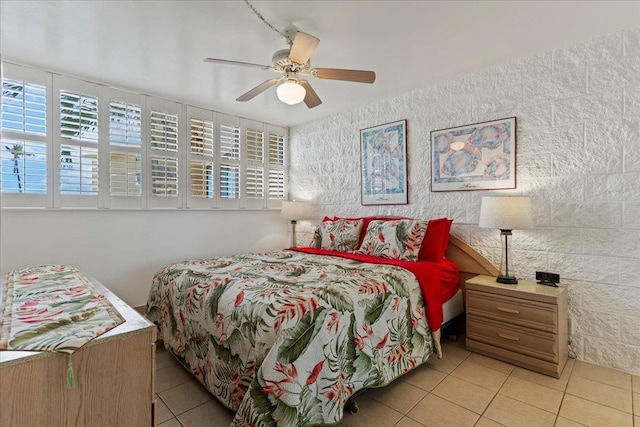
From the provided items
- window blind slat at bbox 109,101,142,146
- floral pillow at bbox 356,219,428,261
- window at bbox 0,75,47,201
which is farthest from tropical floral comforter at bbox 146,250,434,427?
window blind slat at bbox 109,101,142,146

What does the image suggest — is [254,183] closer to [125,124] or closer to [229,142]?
[229,142]

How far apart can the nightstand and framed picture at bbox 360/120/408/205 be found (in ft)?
4.46

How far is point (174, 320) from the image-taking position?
230 cm

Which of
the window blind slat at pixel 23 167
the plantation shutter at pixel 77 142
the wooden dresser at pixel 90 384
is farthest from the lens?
the plantation shutter at pixel 77 142

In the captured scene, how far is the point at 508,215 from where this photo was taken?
2.46 m

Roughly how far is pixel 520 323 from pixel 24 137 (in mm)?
4390

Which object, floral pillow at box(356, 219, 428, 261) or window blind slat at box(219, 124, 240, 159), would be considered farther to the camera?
window blind slat at box(219, 124, 240, 159)

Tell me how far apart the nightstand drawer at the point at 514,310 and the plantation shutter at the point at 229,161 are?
3039 mm

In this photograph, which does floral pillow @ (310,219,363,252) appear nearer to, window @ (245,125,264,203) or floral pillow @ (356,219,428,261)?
floral pillow @ (356,219,428,261)

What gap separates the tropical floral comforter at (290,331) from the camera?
1.51 m

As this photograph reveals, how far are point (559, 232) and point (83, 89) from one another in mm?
4476

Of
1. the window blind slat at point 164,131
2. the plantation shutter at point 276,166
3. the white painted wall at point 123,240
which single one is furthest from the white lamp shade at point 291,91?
the plantation shutter at point 276,166

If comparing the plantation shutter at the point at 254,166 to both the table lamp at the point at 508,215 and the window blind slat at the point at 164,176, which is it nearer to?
the window blind slat at the point at 164,176

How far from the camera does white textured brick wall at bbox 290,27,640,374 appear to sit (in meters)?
2.27
